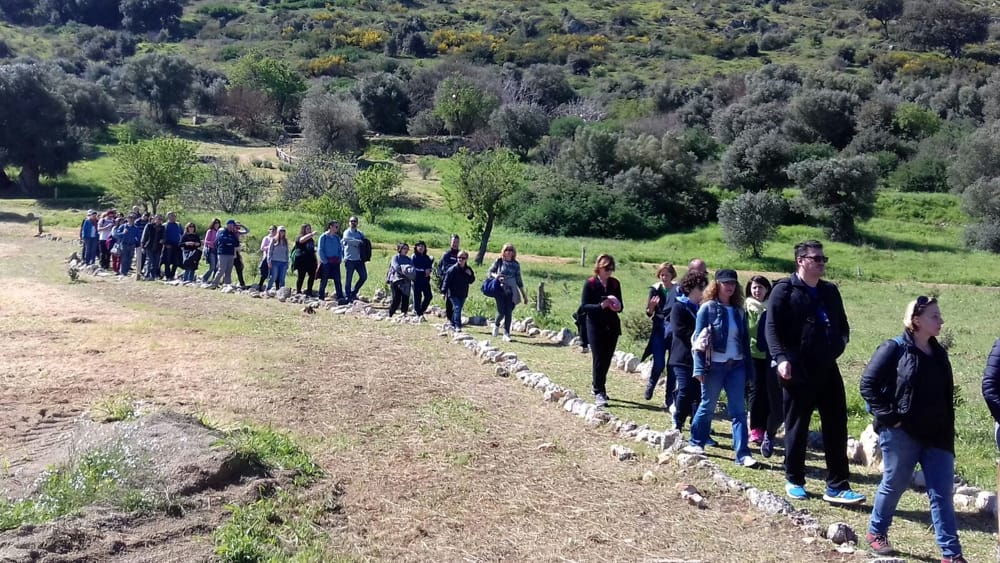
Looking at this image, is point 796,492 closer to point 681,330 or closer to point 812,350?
point 812,350

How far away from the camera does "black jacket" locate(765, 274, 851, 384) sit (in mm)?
6797

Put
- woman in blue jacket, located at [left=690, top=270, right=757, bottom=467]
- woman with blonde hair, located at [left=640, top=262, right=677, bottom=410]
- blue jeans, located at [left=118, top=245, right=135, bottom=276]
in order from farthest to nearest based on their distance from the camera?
blue jeans, located at [left=118, top=245, right=135, bottom=276], woman with blonde hair, located at [left=640, top=262, right=677, bottom=410], woman in blue jacket, located at [left=690, top=270, right=757, bottom=467]

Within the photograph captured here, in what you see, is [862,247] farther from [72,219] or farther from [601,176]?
[72,219]

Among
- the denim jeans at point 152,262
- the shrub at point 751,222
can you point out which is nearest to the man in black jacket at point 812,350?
the denim jeans at point 152,262

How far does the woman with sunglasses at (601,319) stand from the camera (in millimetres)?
9891

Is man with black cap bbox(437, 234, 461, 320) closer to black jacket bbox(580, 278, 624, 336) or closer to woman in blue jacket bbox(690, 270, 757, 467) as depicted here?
black jacket bbox(580, 278, 624, 336)

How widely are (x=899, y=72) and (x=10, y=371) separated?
78914 millimetres

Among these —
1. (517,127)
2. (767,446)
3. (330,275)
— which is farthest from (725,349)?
(517,127)

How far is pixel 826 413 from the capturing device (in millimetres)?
6906

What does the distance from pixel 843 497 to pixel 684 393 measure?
202 centimetres

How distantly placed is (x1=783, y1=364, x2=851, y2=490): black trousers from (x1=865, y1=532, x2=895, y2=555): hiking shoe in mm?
935


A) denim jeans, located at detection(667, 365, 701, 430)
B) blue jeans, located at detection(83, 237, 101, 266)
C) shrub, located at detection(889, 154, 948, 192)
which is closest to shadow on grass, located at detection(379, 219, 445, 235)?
blue jeans, located at detection(83, 237, 101, 266)

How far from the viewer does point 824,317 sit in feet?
22.4

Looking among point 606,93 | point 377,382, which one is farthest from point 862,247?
point 606,93
